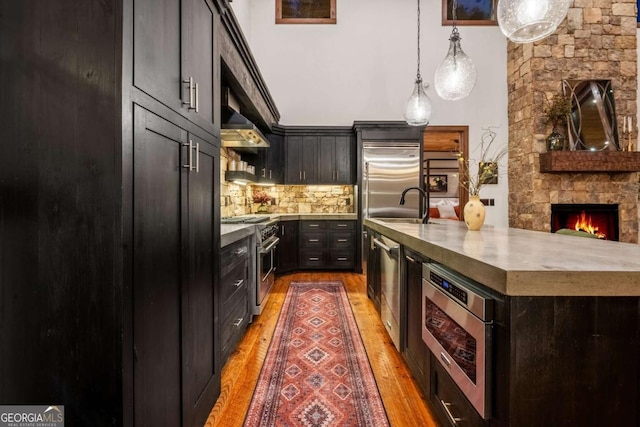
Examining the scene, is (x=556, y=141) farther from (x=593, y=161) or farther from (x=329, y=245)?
(x=329, y=245)

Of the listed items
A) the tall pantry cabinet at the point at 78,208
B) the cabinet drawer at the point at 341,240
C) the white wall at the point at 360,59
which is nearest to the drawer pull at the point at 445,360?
the tall pantry cabinet at the point at 78,208

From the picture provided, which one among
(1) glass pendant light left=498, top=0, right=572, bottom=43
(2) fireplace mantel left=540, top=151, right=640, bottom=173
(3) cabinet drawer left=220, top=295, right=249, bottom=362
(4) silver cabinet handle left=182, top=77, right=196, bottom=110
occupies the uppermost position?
(1) glass pendant light left=498, top=0, right=572, bottom=43

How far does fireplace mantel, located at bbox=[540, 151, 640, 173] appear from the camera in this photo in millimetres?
4496

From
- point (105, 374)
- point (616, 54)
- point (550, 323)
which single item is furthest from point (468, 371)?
point (616, 54)

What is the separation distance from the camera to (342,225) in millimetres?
4977

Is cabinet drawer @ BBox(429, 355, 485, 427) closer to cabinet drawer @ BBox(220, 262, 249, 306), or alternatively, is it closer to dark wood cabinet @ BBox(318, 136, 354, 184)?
cabinet drawer @ BBox(220, 262, 249, 306)

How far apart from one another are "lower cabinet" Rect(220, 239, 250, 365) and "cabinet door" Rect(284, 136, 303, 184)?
2572mm

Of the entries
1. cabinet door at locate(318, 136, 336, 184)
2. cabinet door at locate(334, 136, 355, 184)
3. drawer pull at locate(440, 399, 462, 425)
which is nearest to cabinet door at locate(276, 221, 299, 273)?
cabinet door at locate(318, 136, 336, 184)

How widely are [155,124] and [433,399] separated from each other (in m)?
1.73

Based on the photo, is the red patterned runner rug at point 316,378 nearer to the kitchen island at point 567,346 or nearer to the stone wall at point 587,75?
the kitchen island at point 567,346

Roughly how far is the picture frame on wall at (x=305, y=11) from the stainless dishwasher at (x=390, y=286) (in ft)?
15.4

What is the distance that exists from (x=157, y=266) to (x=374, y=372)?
62.6 inches

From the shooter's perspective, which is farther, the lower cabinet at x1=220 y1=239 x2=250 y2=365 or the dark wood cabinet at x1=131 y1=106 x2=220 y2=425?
the lower cabinet at x1=220 y1=239 x2=250 y2=365

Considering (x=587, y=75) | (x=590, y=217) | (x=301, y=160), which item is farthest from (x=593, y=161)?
(x=301, y=160)
